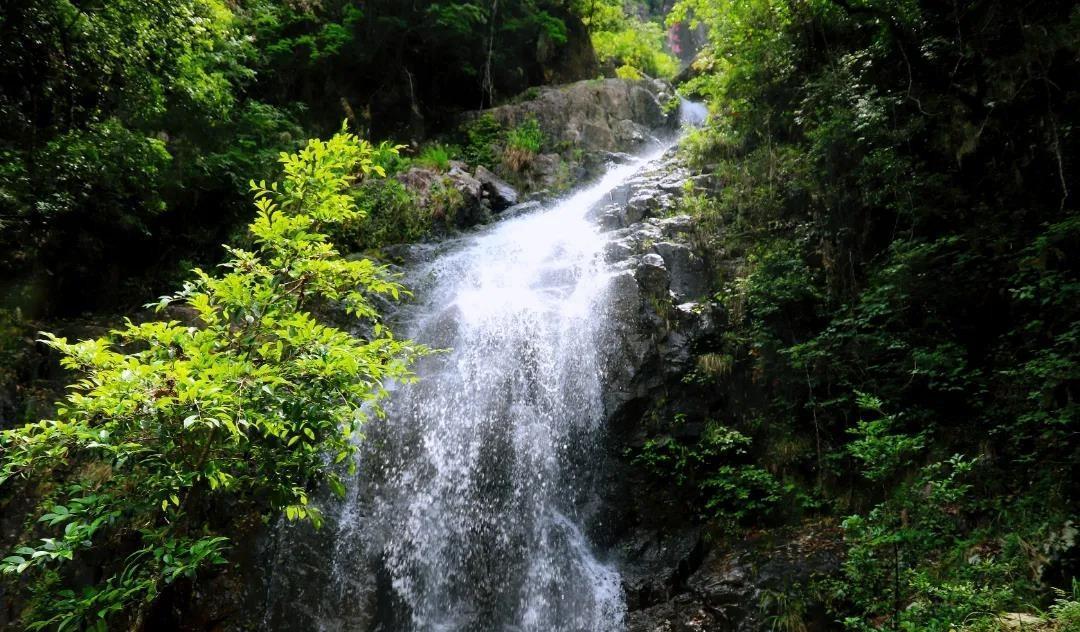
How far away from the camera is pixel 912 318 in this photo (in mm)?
6574

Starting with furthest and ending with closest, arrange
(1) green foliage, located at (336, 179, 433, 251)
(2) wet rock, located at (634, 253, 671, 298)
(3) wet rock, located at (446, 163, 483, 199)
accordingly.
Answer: (3) wet rock, located at (446, 163, 483, 199) < (1) green foliage, located at (336, 179, 433, 251) < (2) wet rock, located at (634, 253, 671, 298)

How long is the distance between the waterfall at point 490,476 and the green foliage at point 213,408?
2.57 meters

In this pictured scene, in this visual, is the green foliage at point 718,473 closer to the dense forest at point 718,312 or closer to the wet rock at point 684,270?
the dense forest at point 718,312

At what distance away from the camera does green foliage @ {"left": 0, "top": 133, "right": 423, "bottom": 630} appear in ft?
10.4

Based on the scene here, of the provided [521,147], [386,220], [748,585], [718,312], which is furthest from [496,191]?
[748,585]

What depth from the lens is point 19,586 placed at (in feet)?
19.0

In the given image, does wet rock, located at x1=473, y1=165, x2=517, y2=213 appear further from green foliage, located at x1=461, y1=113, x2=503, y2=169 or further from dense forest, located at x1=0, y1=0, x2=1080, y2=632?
dense forest, located at x1=0, y1=0, x2=1080, y2=632

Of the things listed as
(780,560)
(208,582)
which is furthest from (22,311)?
(780,560)

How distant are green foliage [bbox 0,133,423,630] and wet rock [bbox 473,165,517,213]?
8569mm

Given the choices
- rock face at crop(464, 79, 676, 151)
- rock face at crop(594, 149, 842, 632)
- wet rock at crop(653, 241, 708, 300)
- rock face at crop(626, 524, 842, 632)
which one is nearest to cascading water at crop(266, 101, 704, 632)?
rock face at crop(594, 149, 842, 632)

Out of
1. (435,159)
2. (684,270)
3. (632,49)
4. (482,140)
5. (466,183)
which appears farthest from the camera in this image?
(632,49)

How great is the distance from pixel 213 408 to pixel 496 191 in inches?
431

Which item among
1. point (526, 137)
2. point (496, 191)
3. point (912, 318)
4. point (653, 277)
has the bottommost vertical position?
point (912, 318)

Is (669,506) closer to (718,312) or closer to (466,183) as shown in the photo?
(718,312)
